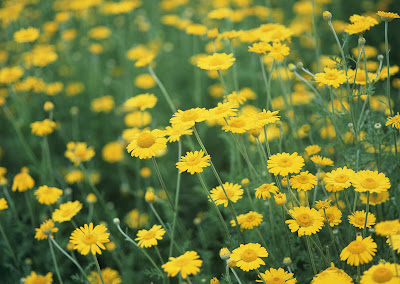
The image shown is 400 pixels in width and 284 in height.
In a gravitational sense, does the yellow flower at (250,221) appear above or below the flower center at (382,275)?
below

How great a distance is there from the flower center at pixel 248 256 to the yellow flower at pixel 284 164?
1.05 feet

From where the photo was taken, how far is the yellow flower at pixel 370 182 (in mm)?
1507

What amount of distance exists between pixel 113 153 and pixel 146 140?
155cm

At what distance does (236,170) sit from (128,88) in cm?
172

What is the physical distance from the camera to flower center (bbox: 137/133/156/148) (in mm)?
1790

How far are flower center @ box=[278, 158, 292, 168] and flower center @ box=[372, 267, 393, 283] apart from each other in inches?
20.1

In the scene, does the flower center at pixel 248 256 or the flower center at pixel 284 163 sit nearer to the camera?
the flower center at pixel 248 256

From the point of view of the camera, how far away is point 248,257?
1.53 meters

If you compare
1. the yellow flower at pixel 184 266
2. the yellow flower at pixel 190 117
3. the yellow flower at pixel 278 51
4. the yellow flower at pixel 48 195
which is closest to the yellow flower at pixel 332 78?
the yellow flower at pixel 278 51

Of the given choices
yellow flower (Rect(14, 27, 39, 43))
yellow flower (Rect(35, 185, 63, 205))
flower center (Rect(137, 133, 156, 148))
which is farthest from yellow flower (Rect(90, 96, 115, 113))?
flower center (Rect(137, 133, 156, 148))

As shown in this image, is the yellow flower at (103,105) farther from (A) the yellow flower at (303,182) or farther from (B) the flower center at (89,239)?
(A) the yellow flower at (303,182)

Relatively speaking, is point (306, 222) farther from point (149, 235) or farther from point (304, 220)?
point (149, 235)

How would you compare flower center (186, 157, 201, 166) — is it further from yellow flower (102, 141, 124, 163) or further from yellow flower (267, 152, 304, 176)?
yellow flower (102, 141, 124, 163)

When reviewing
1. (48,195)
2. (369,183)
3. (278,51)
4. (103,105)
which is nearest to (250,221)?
(369,183)
